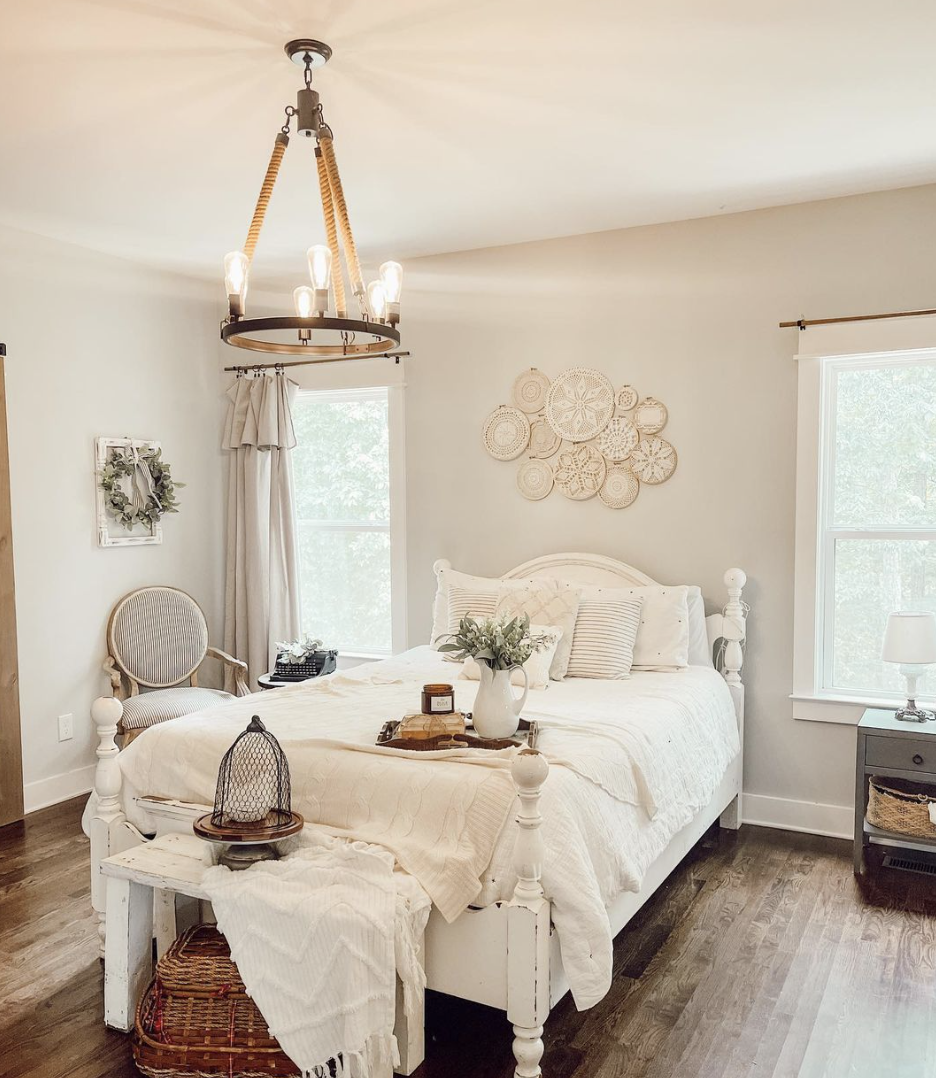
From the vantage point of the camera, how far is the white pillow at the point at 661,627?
396cm

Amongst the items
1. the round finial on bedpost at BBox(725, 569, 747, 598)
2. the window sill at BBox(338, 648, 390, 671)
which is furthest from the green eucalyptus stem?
the window sill at BBox(338, 648, 390, 671)

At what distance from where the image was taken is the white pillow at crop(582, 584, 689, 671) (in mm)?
3959

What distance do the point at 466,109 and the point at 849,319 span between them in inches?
73.3

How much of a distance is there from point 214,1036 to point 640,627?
240 cm

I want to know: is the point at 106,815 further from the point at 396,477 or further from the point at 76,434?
the point at 396,477

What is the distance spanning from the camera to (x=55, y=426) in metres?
4.53

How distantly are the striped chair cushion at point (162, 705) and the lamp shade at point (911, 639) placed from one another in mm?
2901

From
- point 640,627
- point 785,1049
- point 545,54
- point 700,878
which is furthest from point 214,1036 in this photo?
point 545,54

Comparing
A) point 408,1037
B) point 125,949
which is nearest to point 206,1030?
point 125,949

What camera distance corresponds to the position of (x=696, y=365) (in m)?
4.24

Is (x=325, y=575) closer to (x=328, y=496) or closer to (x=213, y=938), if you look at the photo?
(x=328, y=496)

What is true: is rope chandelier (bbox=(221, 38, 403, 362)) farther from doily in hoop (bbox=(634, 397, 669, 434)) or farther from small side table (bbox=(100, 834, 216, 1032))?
doily in hoop (bbox=(634, 397, 669, 434))

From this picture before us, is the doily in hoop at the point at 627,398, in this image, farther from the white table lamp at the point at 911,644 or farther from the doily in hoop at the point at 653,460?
the white table lamp at the point at 911,644

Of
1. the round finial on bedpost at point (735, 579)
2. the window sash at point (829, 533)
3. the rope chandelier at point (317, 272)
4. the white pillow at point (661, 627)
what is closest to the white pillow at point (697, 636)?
the white pillow at point (661, 627)
